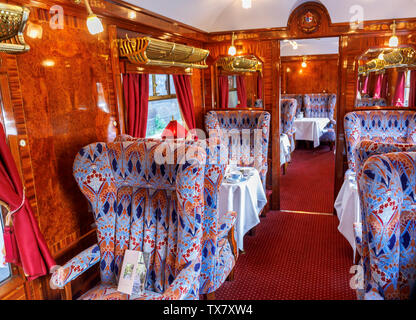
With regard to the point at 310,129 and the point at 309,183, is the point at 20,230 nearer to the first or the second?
the point at 309,183

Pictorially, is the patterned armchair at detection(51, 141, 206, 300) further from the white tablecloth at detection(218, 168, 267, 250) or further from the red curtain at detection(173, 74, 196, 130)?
the red curtain at detection(173, 74, 196, 130)

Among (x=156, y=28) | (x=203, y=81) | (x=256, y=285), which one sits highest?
A: (x=156, y=28)

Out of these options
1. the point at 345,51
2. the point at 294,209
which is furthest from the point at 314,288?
the point at 345,51

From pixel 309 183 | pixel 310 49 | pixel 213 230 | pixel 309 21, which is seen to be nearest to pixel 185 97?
pixel 309 21

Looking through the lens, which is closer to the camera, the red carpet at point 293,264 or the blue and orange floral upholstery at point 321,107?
the red carpet at point 293,264

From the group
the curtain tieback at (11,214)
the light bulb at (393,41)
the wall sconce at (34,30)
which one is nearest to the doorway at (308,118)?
the light bulb at (393,41)

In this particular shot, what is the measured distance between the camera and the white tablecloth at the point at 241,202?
333cm

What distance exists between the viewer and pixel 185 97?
14.0 ft

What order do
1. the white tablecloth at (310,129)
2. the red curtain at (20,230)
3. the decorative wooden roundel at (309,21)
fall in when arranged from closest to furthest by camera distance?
the red curtain at (20,230)
the decorative wooden roundel at (309,21)
the white tablecloth at (310,129)

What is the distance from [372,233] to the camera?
1.56m

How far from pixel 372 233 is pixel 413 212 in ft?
0.72

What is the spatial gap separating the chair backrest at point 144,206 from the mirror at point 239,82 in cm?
286

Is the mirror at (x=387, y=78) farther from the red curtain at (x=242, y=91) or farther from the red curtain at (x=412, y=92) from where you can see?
the red curtain at (x=242, y=91)

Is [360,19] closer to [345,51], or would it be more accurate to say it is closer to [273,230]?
[345,51]
